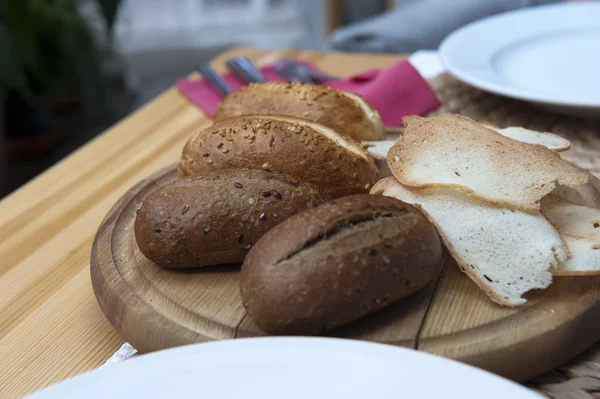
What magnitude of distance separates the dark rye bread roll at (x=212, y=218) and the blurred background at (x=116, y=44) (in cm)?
178

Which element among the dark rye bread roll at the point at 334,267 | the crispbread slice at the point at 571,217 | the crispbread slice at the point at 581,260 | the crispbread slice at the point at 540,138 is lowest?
the crispbread slice at the point at 571,217

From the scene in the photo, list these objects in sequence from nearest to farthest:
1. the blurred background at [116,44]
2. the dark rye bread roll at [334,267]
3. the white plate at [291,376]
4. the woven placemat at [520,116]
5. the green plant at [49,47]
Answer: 1. the white plate at [291,376]
2. the dark rye bread roll at [334,267]
3. the woven placemat at [520,116]
4. the blurred background at [116,44]
5. the green plant at [49,47]

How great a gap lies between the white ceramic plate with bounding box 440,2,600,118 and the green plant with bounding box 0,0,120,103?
5.57 feet

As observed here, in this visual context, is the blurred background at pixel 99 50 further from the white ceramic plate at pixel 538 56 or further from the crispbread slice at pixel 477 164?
the crispbread slice at pixel 477 164

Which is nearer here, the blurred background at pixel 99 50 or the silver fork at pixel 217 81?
the silver fork at pixel 217 81

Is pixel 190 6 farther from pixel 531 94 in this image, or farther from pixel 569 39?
pixel 531 94

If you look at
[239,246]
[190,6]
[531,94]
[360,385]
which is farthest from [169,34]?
[360,385]

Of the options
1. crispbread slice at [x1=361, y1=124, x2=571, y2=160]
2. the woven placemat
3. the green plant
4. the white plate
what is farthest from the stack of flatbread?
the green plant

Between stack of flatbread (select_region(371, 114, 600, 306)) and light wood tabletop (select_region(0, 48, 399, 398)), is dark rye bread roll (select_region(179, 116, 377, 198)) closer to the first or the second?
stack of flatbread (select_region(371, 114, 600, 306))

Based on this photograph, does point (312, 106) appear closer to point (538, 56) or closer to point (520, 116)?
point (520, 116)

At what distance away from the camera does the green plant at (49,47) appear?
2.81 metres

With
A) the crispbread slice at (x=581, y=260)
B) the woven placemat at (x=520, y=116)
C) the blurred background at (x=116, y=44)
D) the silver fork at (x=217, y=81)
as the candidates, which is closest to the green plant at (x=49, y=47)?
the blurred background at (x=116, y=44)

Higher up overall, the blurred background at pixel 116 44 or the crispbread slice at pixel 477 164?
the crispbread slice at pixel 477 164

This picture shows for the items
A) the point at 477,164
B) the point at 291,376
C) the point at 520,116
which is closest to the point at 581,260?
the point at 477,164
